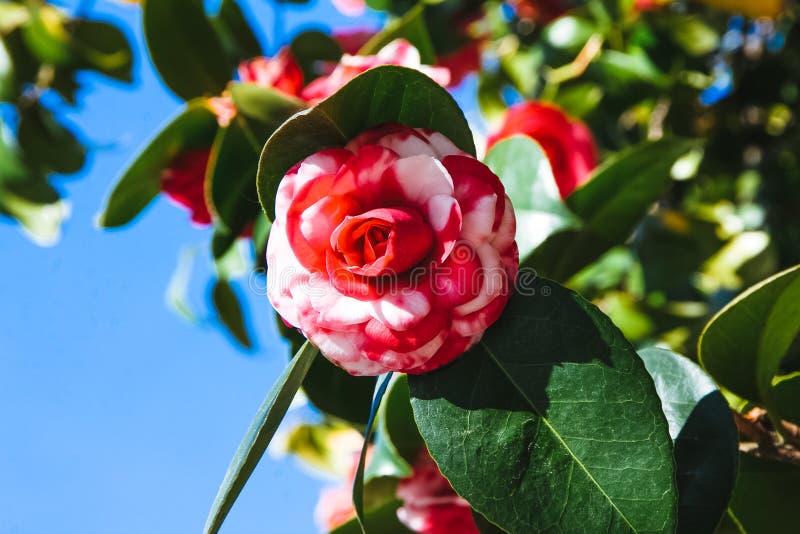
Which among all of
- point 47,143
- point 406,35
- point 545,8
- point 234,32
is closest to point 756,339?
point 406,35

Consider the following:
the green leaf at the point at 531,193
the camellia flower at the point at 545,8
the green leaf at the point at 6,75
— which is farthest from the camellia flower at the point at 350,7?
the green leaf at the point at 531,193

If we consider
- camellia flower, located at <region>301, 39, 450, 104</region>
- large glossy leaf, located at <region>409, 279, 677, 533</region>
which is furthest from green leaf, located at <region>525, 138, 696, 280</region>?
large glossy leaf, located at <region>409, 279, 677, 533</region>

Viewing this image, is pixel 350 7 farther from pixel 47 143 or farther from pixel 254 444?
pixel 254 444

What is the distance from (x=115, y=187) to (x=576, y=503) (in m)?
0.57

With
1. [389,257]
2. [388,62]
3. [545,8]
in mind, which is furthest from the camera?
[545,8]

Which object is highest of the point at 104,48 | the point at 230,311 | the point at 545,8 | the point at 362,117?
the point at 362,117

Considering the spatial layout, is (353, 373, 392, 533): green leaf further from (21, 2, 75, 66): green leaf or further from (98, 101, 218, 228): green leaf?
(21, 2, 75, 66): green leaf

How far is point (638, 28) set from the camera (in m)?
1.32

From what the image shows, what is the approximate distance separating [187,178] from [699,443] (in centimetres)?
55

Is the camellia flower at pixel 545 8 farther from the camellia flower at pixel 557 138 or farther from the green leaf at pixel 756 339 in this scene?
the green leaf at pixel 756 339

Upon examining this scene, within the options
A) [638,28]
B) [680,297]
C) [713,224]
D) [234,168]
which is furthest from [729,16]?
[234,168]

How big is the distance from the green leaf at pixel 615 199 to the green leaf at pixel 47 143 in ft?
2.94

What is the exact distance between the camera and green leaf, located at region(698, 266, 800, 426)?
1.81ft

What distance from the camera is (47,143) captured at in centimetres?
133
